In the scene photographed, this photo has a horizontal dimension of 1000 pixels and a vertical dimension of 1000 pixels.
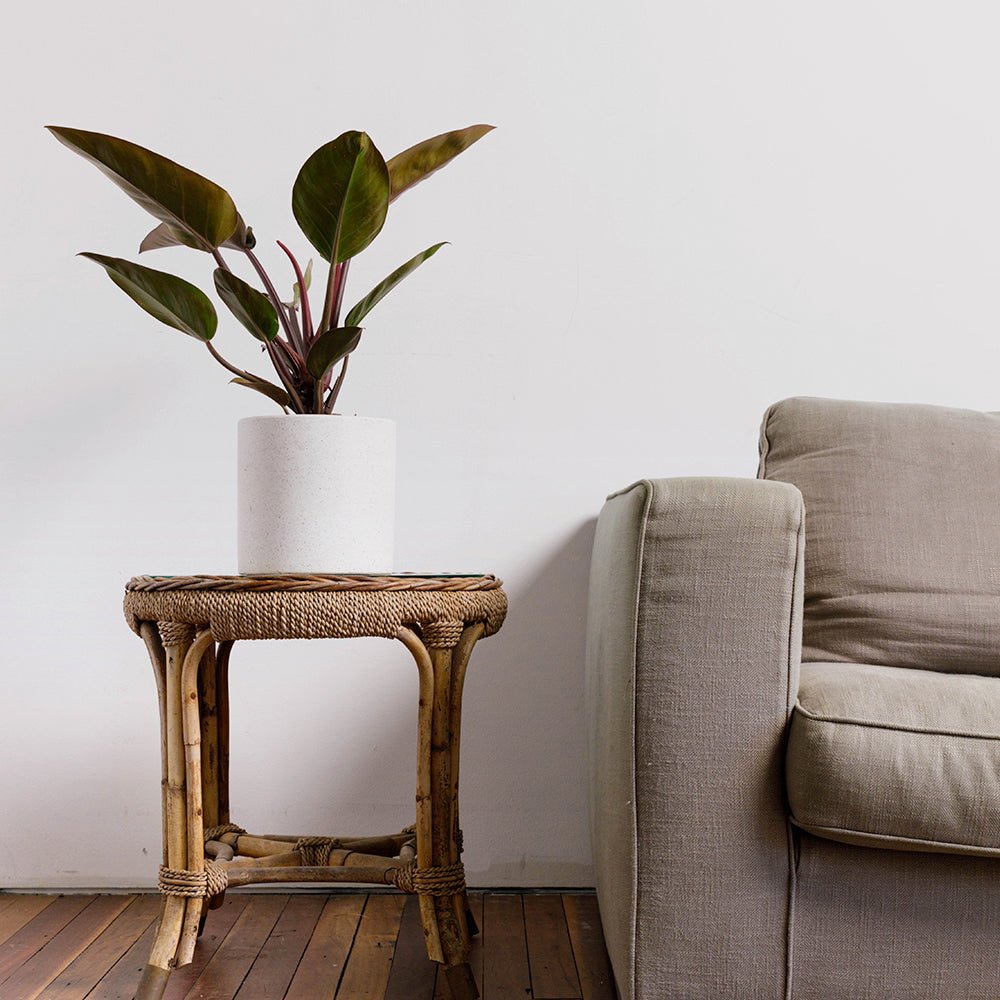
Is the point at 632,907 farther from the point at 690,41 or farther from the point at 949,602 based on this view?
the point at 690,41

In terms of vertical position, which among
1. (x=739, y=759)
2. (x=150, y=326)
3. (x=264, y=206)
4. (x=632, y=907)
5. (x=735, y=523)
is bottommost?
(x=632, y=907)

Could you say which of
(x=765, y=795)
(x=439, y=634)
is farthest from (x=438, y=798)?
(x=765, y=795)

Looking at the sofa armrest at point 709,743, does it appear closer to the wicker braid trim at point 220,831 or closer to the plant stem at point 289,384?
the plant stem at point 289,384

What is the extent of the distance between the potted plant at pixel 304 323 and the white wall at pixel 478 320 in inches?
17.7

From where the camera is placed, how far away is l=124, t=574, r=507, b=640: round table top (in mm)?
1148

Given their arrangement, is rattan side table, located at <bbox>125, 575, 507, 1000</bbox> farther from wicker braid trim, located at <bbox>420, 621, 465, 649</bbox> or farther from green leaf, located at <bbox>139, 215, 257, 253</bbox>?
green leaf, located at <bbox>139, 215, 257, 253</bbox>

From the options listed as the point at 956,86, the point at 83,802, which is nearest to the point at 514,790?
the point at 83,802

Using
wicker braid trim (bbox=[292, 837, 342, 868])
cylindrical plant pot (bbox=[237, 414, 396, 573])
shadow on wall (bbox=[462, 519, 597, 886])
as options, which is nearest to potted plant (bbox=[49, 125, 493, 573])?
cylindrical plant pot (bbox=[237, 414, 396, 573])

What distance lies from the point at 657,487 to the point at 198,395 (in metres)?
0.97

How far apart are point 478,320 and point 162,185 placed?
2.33ft

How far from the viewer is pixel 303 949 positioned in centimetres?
144

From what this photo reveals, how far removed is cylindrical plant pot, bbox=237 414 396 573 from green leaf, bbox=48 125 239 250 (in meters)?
0.24

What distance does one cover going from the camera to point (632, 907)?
103 cm

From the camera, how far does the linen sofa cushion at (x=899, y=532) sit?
1.30 m
